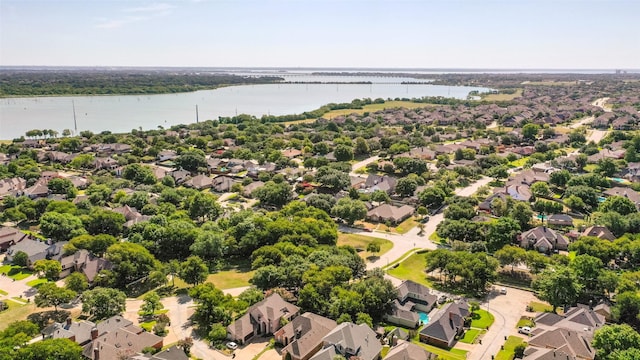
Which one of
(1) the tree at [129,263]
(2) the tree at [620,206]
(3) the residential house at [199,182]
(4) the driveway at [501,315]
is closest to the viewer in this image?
(4) the driveway at [501,315]

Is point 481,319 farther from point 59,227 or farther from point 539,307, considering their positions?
point 59,227

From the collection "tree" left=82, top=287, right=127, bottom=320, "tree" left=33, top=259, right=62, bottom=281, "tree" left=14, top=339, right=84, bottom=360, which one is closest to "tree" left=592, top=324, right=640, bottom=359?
"tree" left=14, top=339, right=84, bottom=360

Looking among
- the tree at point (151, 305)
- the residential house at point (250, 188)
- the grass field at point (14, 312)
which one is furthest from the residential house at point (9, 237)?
the residential house at point (250, 188)

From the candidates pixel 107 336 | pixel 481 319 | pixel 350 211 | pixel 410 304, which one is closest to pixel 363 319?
pixel 410 304

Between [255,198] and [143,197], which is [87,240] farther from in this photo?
[255,198]

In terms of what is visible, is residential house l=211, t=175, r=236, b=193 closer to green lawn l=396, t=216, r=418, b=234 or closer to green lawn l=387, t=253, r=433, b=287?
green lawn l=396, t=216, r=418, b=234

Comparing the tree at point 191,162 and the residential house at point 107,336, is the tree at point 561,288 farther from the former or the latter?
the tree at point 191,162
